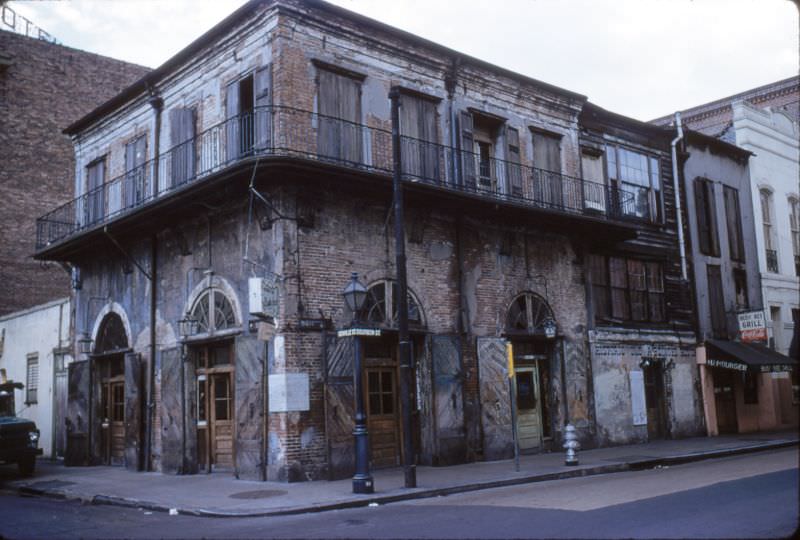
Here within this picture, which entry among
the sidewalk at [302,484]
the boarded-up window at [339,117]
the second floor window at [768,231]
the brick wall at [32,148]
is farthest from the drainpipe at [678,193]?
the brick wall at [32,148]

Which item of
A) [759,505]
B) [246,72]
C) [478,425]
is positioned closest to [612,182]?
[478,425]

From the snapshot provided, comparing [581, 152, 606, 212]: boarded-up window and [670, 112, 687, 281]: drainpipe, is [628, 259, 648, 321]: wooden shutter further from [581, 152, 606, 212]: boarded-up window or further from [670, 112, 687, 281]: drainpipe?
[581, 152, 606, 212]: boarded-up window

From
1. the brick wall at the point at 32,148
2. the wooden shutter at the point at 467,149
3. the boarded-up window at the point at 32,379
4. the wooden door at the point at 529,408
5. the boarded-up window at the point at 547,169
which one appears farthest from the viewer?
the brick wall at the point at 32,148

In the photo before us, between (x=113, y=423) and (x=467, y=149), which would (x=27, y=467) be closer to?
(x=113, y=423)

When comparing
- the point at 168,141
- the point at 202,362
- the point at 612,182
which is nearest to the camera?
the point at 202,362

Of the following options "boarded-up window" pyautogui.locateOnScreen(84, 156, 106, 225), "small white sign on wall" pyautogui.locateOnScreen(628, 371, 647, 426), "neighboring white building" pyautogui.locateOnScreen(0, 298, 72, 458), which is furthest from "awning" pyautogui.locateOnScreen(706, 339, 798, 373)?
"neighboring white building" pyautogui.locateOnScreen(0, 298, 72, 458)

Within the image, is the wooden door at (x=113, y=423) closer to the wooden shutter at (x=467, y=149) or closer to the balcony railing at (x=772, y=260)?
the wooden shutter at (x=467, y=149)

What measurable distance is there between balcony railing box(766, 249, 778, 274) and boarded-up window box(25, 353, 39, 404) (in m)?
25.1

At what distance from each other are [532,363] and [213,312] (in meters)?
8.06

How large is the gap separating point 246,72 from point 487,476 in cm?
952

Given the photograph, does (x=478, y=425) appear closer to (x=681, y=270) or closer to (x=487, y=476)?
(x=487, y=476)

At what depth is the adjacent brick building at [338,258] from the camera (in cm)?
1470

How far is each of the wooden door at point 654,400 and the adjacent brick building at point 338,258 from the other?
72 mm

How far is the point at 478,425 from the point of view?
56.3 feet
